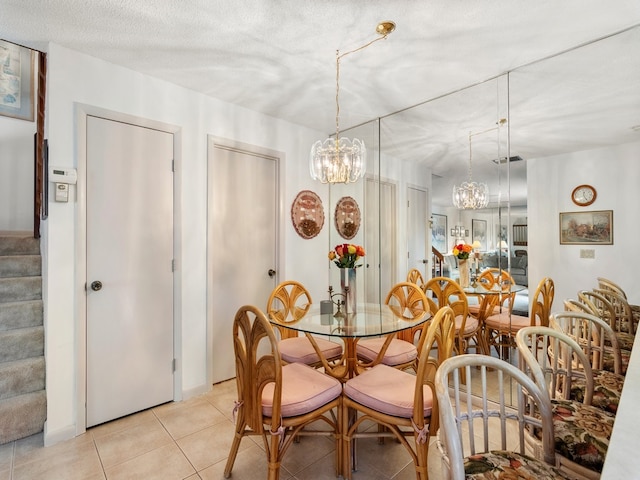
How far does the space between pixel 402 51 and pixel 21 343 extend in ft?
11.0

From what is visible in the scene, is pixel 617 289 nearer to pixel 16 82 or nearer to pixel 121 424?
pixel 121 424

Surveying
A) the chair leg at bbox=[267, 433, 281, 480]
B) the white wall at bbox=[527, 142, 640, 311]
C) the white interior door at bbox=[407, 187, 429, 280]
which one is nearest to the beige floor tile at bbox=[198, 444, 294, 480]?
the chair leg at bbox=[267, 433, 281, 480]

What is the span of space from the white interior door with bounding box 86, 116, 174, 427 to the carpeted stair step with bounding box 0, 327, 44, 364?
444 mm

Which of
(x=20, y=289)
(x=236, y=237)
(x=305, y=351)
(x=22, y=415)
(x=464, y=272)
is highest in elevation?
(x=236, y=237)

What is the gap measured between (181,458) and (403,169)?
317 centimetres

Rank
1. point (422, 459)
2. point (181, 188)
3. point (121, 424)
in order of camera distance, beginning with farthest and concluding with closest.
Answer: point (181, 188)
point (121, 424)
point (422, 459)

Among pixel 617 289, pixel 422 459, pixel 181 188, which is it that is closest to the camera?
pixel 422 459

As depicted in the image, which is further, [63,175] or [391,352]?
[391,352]

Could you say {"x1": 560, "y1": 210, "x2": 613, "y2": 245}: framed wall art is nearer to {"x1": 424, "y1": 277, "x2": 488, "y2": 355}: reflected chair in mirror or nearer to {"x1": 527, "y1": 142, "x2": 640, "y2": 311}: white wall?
{"x1": 527, "y1": 142, "x2": 640, "y2": 311}: white wall

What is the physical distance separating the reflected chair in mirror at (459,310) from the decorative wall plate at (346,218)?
4.22ft

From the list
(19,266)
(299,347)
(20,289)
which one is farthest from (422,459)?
(19,266)

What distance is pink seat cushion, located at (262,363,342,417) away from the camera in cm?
160

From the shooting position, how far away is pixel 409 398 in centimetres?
158

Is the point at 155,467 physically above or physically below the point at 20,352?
below
